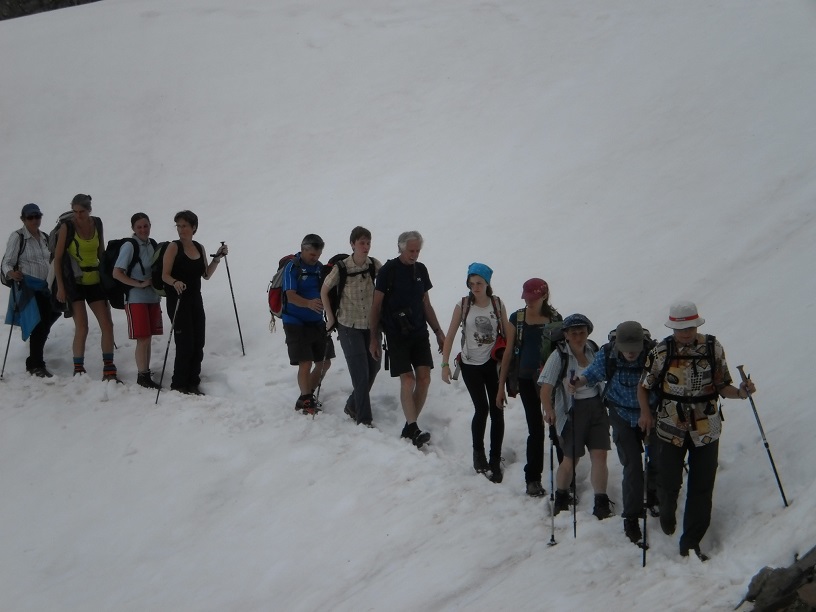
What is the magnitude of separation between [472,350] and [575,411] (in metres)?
1.27

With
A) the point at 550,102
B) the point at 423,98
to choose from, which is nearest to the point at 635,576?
the point at 550,102

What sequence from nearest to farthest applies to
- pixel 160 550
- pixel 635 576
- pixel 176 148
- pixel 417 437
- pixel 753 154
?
pixel 635 576
pixel 160 550
pixel 417 437
pixel 753 154
pixel 176 148

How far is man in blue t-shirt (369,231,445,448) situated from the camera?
816cm

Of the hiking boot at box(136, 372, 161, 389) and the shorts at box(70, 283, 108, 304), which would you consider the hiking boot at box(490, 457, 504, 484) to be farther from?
the shorts at box(70, 283, 108, 304)

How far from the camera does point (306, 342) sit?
9.06 metres

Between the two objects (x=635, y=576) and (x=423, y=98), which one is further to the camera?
(x=423, y=98)

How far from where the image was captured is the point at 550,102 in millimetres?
15617

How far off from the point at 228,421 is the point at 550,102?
9.68 m

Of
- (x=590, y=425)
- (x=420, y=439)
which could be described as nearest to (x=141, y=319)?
(x=420, y=439)

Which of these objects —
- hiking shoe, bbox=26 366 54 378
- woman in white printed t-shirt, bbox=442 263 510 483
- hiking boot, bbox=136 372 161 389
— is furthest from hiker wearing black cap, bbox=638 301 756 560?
hiking shoe, bbox=26 366 54 378

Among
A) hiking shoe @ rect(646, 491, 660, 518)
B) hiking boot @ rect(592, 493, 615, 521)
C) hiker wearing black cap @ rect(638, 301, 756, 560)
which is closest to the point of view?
hiker wearing black cap @ rect(638, 301, 756, 560)

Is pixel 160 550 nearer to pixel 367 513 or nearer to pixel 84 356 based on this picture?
pixel 367 513

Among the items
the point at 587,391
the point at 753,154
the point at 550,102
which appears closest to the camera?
the point at 587,391

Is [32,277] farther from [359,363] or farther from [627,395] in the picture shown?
[627,395]
